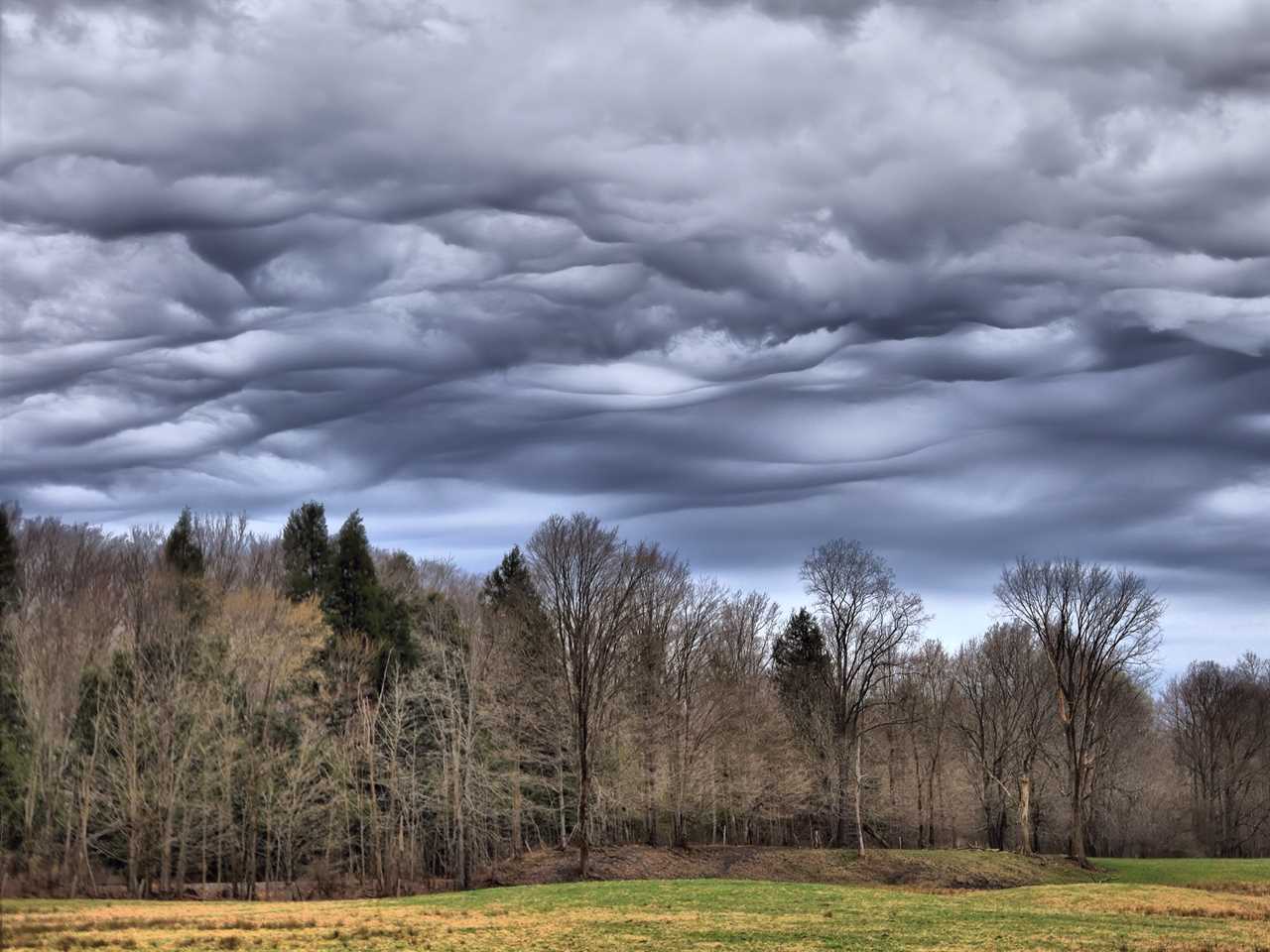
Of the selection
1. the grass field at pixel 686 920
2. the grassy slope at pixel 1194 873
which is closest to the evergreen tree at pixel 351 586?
the grass field at pixel 686 920

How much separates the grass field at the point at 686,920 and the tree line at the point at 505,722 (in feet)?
47.3

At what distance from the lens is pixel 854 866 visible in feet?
197

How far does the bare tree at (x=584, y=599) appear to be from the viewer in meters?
57.0

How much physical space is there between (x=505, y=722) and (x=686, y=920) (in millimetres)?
35693

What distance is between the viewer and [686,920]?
31.3m

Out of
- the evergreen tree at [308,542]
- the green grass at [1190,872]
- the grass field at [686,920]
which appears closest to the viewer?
the grass field at [686,920]

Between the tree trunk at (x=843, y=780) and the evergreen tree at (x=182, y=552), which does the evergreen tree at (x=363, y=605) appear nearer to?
the evergreen tree at (x=182, y=552)

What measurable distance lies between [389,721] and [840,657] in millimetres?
27687

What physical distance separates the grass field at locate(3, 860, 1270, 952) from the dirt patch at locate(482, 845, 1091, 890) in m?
8.66

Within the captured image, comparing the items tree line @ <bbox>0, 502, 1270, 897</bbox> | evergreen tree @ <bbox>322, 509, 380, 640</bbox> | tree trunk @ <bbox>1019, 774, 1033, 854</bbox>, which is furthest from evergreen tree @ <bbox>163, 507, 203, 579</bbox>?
tree trunk @ <bbox>1019, 774, 1033, 854</bbox>

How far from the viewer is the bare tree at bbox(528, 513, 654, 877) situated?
56969 mm

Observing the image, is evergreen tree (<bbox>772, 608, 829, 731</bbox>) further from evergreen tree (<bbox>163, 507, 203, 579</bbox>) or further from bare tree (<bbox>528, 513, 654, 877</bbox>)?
evergreen tree (<bbox>163, 507, 203, 579</bbox>)

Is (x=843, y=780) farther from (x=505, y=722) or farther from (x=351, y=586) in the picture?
(x=351, y=586)

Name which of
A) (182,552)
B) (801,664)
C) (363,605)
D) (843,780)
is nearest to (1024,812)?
(843,780)
